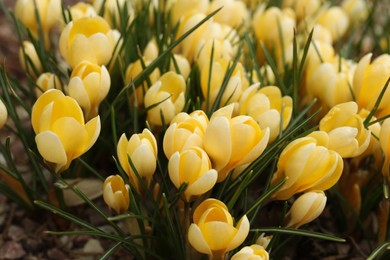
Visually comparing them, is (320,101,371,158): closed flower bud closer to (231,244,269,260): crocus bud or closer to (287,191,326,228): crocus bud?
(287,191,326,228): crocus bud

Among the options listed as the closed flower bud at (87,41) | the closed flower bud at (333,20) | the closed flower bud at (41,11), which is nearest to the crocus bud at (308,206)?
the closed flower bud at (87,41)

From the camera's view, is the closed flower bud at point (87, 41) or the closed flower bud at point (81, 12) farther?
the closed flower bud at point (81, 12)

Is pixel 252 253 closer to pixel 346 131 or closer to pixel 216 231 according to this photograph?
pixel 216 231

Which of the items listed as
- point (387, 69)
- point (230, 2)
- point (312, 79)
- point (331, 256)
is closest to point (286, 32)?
point (230, 2)

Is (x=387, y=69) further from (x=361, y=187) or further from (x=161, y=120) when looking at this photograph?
(x=161, y=120)

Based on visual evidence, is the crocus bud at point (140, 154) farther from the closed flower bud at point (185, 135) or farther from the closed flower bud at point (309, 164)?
the closed flower bud at point (309, 164)

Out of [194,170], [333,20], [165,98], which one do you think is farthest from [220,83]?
[333,20]
